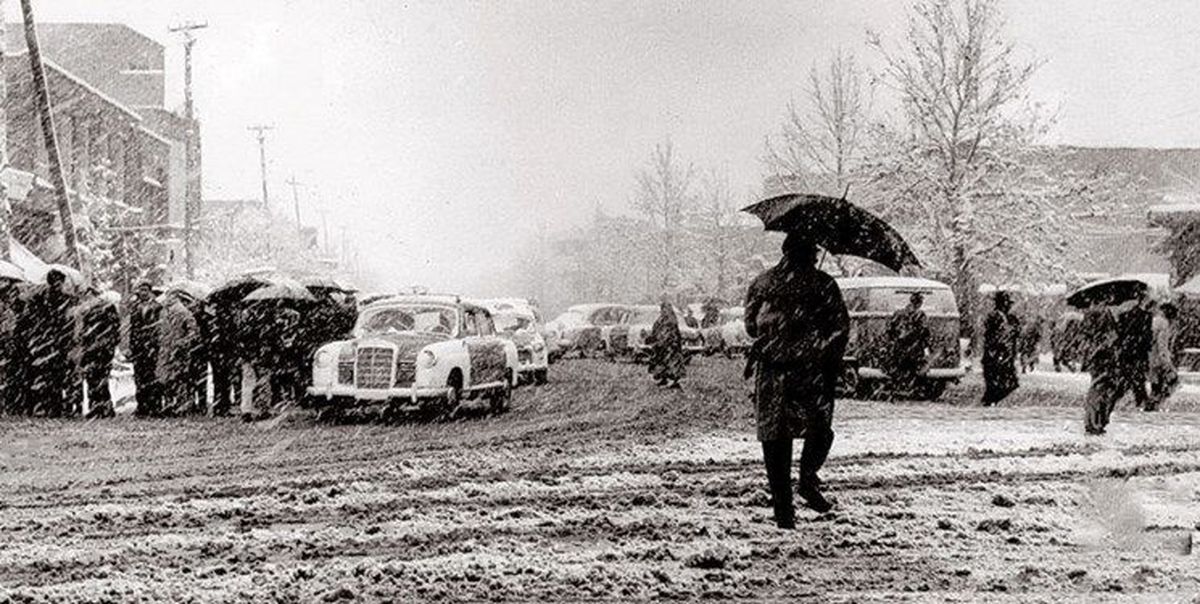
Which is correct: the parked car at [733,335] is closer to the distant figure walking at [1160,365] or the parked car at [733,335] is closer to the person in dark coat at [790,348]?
the distant figure walking at [1160,365]

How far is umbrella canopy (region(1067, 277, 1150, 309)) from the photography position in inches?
650

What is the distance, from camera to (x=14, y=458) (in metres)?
13.5

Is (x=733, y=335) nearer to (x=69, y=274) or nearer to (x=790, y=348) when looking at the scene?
(x=69, y=274)

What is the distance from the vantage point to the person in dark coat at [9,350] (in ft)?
57.7

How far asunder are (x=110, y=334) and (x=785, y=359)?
11.8m

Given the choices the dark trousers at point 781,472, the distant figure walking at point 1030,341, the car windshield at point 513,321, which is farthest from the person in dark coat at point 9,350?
the distant figure walking at point 1030,341

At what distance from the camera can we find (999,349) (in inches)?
837

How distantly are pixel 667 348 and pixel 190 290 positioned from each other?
327 inches

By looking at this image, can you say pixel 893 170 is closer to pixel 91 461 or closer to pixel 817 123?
pixel 817 123

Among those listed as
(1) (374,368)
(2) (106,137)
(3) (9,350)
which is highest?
(2) (106,137)

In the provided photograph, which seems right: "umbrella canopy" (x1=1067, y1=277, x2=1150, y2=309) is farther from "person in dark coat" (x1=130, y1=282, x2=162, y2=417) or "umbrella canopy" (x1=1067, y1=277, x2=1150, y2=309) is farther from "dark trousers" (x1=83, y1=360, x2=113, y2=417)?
"dark trousers" (x1=83, y1=360, x2=113, y2=417)

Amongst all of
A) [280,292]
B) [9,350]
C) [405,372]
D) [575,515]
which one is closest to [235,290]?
[280,292]

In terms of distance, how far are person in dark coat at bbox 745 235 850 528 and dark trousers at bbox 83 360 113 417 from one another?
11695 millimetres

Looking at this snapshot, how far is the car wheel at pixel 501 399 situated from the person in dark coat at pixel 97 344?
4.89 meters
